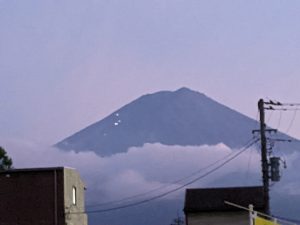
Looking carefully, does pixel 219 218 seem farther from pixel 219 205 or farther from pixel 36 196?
pixel 36 196

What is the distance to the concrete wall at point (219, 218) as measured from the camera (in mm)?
48344

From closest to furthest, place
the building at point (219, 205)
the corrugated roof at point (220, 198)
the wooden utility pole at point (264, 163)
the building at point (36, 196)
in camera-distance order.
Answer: the wooden utility pole at point (264, 163), the building at point (36, 196), the building at point (219, 205), the corrugated roof at point (220, 198)


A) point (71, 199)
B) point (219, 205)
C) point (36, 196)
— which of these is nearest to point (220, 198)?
point (219, 205)

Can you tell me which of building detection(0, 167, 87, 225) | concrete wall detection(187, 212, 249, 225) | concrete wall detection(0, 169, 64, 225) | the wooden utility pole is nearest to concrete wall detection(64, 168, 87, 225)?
building detection(0, 167, 87, 225)

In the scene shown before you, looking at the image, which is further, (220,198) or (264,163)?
(220,198)

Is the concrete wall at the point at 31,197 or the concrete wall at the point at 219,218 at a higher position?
the concrete wall at the point at 31,197

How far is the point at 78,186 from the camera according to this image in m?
53.3

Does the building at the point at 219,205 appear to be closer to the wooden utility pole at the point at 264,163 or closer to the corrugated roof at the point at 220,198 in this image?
the corrugated roof at the point at 220,198

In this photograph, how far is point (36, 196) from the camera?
158 feet

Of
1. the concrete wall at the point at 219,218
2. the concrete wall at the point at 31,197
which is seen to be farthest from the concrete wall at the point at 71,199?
the concrete wall at the point at 219,218

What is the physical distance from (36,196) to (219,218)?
11106 mm

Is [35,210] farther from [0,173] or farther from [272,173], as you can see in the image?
[272,173]

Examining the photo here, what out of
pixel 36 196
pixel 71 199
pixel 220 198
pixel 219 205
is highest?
pixel 36 196

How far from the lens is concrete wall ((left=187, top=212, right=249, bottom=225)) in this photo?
1903 inches
